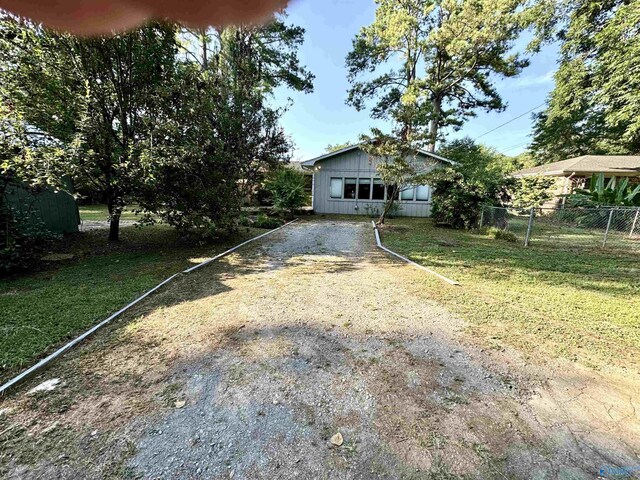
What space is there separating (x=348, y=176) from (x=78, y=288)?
12.4 meters

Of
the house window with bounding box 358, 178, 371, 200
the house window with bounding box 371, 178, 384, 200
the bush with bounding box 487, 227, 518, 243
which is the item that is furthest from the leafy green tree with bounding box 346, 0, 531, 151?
the bush with bounding box 487, 227, 518, 243

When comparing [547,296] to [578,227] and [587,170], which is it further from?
[587,170]

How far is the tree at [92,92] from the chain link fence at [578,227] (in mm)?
9737

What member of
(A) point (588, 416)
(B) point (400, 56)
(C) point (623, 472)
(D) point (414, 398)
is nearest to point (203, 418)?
(D) point (414, 398)

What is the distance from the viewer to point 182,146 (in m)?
5.70

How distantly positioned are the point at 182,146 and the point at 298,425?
18.8ft

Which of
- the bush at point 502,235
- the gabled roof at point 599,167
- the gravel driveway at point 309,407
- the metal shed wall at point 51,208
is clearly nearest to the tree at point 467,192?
the bush at point 502,235

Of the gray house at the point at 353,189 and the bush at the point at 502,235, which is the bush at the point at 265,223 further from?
the bush at the point at 502,235

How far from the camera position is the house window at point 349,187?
1470 cm

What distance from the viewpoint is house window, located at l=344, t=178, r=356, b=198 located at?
14703mm

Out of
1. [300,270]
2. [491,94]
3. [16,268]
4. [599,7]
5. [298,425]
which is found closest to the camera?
[298,425]

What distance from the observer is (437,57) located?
17.6 metres

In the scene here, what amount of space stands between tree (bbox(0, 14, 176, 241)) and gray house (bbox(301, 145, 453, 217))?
848cm

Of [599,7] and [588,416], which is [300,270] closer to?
[588,416]
